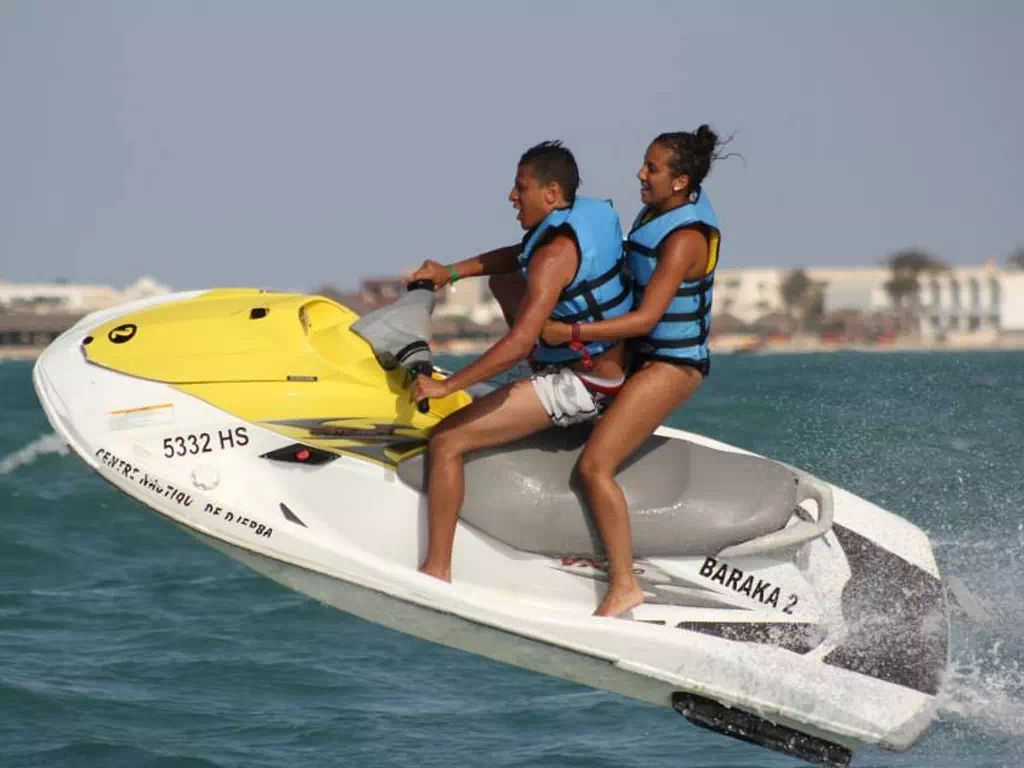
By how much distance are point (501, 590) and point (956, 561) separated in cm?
226

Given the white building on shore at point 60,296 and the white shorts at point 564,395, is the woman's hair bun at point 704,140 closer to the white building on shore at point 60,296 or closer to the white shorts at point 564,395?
the white shorts at point 564,395

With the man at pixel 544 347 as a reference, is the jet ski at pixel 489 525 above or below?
below

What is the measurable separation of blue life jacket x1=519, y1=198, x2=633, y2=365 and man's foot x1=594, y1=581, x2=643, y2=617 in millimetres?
875

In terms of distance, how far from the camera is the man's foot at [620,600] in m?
6.01

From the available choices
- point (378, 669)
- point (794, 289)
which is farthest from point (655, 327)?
point (794, 289)

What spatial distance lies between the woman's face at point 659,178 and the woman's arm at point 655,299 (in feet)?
0.46

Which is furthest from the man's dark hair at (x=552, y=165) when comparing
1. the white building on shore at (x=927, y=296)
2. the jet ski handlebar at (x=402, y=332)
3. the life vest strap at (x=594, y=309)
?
the white building on shore at (x=927, y=296)

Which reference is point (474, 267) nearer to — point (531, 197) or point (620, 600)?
point (531, 197)

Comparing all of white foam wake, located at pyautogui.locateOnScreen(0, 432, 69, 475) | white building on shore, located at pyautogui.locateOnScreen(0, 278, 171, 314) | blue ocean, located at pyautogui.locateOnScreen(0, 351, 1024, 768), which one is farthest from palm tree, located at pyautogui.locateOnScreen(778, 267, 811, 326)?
blue ocean, located at pyautogui.locateOnScreen(0, 351, 1024, 768)

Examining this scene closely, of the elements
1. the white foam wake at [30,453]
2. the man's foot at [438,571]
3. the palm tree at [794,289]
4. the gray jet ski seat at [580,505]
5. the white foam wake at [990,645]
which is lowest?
the palm tree at [794,289]

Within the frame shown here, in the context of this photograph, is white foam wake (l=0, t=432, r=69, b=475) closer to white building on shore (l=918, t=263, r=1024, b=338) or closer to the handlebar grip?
the handlebar grip

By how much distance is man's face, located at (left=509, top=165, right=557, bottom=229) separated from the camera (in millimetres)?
5707

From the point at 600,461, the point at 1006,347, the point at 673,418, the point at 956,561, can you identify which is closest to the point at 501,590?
the point at 600,461

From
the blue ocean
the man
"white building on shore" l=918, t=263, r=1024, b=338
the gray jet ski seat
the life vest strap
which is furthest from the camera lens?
"white building on shore" l=918, t=263, r=1024, b=338
